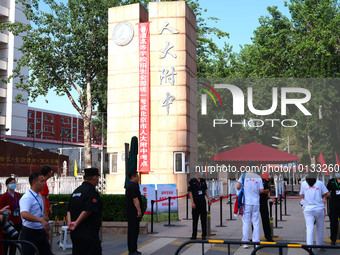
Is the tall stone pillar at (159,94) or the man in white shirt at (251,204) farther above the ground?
the tall stone pillar at (159,94)

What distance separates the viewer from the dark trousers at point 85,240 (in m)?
6.93

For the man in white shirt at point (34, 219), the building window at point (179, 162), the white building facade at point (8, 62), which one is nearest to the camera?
the man in white shirt at point (34, 219)

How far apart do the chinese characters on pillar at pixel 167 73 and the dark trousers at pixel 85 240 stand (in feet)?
80.3

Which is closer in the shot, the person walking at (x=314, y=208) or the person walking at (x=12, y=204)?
the person walking at (x=12, y=204)

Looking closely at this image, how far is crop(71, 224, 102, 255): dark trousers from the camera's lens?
693cm

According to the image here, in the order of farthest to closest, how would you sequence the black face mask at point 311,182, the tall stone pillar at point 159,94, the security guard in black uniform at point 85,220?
the tall stone pillar at point 159,94 < the black face mask at point 311,182 < the security guard in black uniform at point 85,220

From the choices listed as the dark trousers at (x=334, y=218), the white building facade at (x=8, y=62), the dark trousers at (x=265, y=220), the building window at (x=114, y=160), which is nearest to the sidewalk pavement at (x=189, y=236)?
the dark trousers at (x=334, y=218)

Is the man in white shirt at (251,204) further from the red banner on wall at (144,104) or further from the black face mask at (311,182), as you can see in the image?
the red banner on wall at (144,104)

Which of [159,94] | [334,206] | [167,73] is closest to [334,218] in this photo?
[334,206]

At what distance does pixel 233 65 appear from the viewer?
5938 centimetres

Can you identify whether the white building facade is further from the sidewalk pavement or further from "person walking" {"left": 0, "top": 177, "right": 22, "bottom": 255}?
"person walking" {"left": 0, "top": 177, "right": 22, "bottom": 255}

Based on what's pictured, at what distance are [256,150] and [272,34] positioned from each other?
2357 cm

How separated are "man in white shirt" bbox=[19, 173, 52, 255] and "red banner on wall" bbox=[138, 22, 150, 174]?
76.9 feet

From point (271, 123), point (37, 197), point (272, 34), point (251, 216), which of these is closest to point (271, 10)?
point (272, 34)
